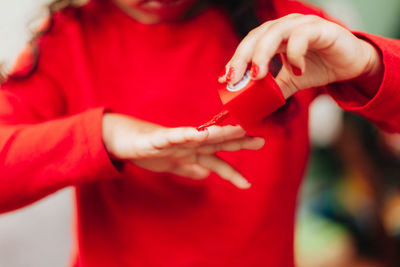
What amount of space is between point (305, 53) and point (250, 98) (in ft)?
0.21

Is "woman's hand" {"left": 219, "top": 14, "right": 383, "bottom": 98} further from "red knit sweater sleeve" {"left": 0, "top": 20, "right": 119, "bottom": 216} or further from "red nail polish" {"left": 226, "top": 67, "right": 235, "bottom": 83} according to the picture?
"red knit sweater sleeve" {"left": 0, "top": 20, "right": 119, "bottom": 216}

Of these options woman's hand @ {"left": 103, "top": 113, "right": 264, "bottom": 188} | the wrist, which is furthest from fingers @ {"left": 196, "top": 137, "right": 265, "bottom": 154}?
the wrist

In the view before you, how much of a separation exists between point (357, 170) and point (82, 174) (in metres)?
1.02

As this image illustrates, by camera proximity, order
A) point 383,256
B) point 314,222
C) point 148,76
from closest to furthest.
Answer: point 148,76, point 383,256, point 314,222

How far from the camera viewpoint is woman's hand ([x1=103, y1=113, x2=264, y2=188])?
34cm

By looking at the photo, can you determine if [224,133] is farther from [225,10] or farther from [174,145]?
[225,10]

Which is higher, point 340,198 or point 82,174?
point 82,174

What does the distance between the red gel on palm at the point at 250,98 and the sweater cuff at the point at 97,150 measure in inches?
5.2

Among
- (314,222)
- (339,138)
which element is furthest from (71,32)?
(314,222)

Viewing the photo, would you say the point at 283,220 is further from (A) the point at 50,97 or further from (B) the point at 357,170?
(B) the point at 357,170

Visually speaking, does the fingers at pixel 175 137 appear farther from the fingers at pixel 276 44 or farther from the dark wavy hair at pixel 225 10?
the dark wavy hair at pixel 225 10

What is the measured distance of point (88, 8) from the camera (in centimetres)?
50

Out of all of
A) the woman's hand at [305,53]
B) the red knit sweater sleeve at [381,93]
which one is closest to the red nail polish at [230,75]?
the woman's hand at [305,53]

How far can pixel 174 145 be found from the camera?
0.36 meters
